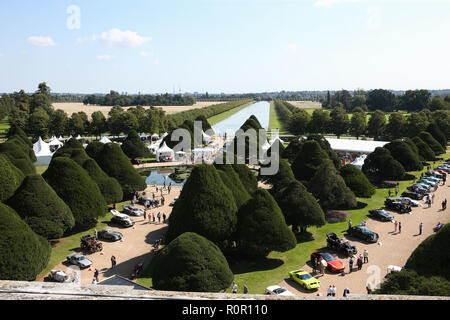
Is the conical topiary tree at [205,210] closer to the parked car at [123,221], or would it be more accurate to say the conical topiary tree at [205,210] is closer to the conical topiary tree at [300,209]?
the conical topiary tree at [300,209]

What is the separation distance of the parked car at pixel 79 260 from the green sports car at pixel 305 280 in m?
13.9

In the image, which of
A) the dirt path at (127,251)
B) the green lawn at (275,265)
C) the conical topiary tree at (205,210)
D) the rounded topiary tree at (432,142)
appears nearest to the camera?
the green lawn at (275,265)

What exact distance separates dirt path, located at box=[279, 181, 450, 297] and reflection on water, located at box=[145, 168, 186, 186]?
25967 mm

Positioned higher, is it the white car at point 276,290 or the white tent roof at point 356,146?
the white tent roof at point 356,146

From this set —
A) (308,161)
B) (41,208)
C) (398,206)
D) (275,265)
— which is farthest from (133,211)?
(398,206)

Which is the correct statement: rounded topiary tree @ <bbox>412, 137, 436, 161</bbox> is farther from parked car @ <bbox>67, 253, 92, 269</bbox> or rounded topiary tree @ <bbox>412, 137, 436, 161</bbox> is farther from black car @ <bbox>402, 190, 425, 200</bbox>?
parked car @ <bbox>67, 253, 92, 269</bbox>

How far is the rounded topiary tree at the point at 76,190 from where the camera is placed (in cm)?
2917

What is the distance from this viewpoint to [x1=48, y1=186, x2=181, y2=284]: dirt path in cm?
2373

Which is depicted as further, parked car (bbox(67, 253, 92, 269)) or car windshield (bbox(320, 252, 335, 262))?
parked car (bbox(67, 253, 92, 269))

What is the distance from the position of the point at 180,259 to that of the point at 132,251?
1068cm

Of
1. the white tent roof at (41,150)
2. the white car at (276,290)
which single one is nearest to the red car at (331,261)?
the white car at (276,290)

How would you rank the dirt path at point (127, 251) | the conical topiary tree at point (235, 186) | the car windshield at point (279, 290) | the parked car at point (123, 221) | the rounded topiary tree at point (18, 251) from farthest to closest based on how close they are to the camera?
the parked car at point (123, 221)
the conical topiary tree at point (235, 186)
the dirt path at point (127, 251)
the car windshield at point (279, 290)
the rounded topiary tree at point (18, 251)

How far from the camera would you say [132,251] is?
27016 millimetres

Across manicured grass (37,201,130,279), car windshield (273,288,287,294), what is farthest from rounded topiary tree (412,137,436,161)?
manicured grass (37,201,130,279)
